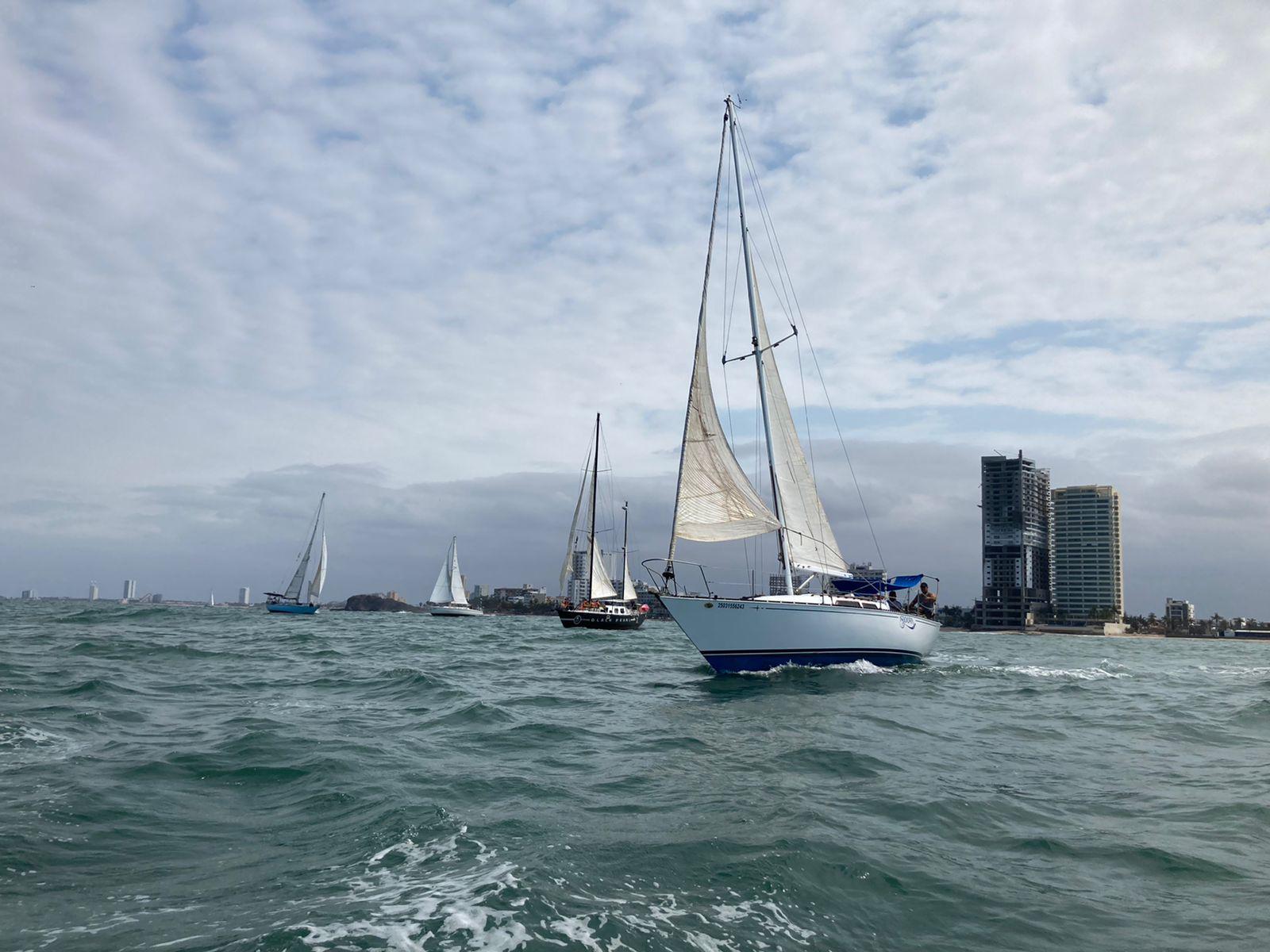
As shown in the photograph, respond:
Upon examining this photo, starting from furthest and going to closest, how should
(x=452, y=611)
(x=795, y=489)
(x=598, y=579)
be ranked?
(x=452, y=611) → (x=598, y=579) → (x=795, y=489)

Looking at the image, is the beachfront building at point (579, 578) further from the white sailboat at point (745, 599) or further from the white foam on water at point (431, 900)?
the white foam on water at point (431, 900)

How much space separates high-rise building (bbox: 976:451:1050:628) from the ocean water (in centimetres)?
17988

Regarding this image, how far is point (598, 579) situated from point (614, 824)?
256ft

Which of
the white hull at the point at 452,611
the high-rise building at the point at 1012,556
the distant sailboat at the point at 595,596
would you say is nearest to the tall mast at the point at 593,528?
the distant sailboat at the point at 595,596

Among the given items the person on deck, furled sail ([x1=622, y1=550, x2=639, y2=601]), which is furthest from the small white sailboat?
the person on deck

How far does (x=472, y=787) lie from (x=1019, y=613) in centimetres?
19305

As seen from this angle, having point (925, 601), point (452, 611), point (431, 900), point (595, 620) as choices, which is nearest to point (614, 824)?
point (431, 900)

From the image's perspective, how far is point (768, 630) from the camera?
73.7 feet

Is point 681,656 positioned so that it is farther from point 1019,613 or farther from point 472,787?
point 1019,613

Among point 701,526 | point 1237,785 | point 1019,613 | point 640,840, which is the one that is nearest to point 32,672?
point 701,526

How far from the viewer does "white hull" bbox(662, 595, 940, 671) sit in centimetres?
2238

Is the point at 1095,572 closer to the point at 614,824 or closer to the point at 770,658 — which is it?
the point at 770,658

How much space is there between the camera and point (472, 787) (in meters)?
9.70

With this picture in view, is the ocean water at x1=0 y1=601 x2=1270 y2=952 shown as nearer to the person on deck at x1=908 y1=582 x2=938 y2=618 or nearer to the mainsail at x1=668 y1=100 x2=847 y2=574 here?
the mainsail at x1=668 y1=100 x2=847 y2=574
